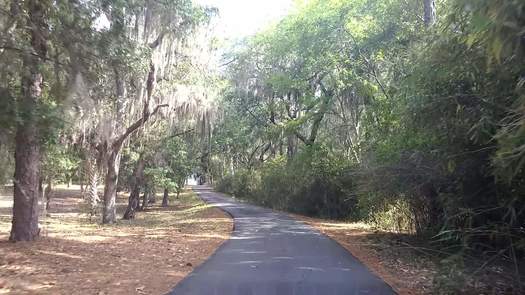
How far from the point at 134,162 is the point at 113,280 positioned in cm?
1922

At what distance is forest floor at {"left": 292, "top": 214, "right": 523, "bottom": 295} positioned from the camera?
7727 millimetres

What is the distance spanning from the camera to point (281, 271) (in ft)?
31.0

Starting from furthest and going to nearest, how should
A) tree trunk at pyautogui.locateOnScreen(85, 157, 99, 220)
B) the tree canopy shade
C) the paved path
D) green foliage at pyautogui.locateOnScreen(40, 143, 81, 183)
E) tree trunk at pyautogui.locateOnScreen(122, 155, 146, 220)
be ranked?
1. tree trunk at pyautogui.locateOnScreen(122, 155, 146, 220)
2. tree trunk at pyautogui.locateOnScreen(85, 157, 99, 220)
3. green foliage at pyautogui.locateOnScreen(40, 143, 81, 183)
4. the tree canopy shade
5. the paved path

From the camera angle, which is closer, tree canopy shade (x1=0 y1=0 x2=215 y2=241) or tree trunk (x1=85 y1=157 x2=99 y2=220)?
tree canopy shade (x1=0 y1=0 x2=215 y2=241)

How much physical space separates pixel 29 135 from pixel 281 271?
5.19 meters

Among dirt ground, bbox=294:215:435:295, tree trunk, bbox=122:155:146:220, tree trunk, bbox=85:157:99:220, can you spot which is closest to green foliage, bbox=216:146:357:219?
dirt ground, bbox=294:215:435:295

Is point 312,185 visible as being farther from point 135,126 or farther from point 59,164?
point 59,164

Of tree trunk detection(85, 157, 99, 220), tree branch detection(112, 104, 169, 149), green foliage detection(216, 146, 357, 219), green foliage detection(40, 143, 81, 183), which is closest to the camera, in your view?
tree branch detection(112, 104, 169, 149)

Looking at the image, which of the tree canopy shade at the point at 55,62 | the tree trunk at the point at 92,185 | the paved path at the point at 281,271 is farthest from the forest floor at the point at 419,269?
the tree trunk at the point at 92,185

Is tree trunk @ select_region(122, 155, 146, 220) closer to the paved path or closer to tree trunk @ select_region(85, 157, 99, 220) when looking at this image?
Result: tree trunk @ select_region(85, 157, 99, 220)

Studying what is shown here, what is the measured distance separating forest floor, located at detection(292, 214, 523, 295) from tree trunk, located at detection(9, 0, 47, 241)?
6.80 meters

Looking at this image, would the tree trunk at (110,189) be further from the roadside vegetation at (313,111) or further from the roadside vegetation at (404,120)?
the roadside vegetation at (404,120)

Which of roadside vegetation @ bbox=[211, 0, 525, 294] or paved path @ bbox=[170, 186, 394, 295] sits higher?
roadside vegetation @ bbox=[211, 0, 525, 294]

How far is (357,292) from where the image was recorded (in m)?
7.79
